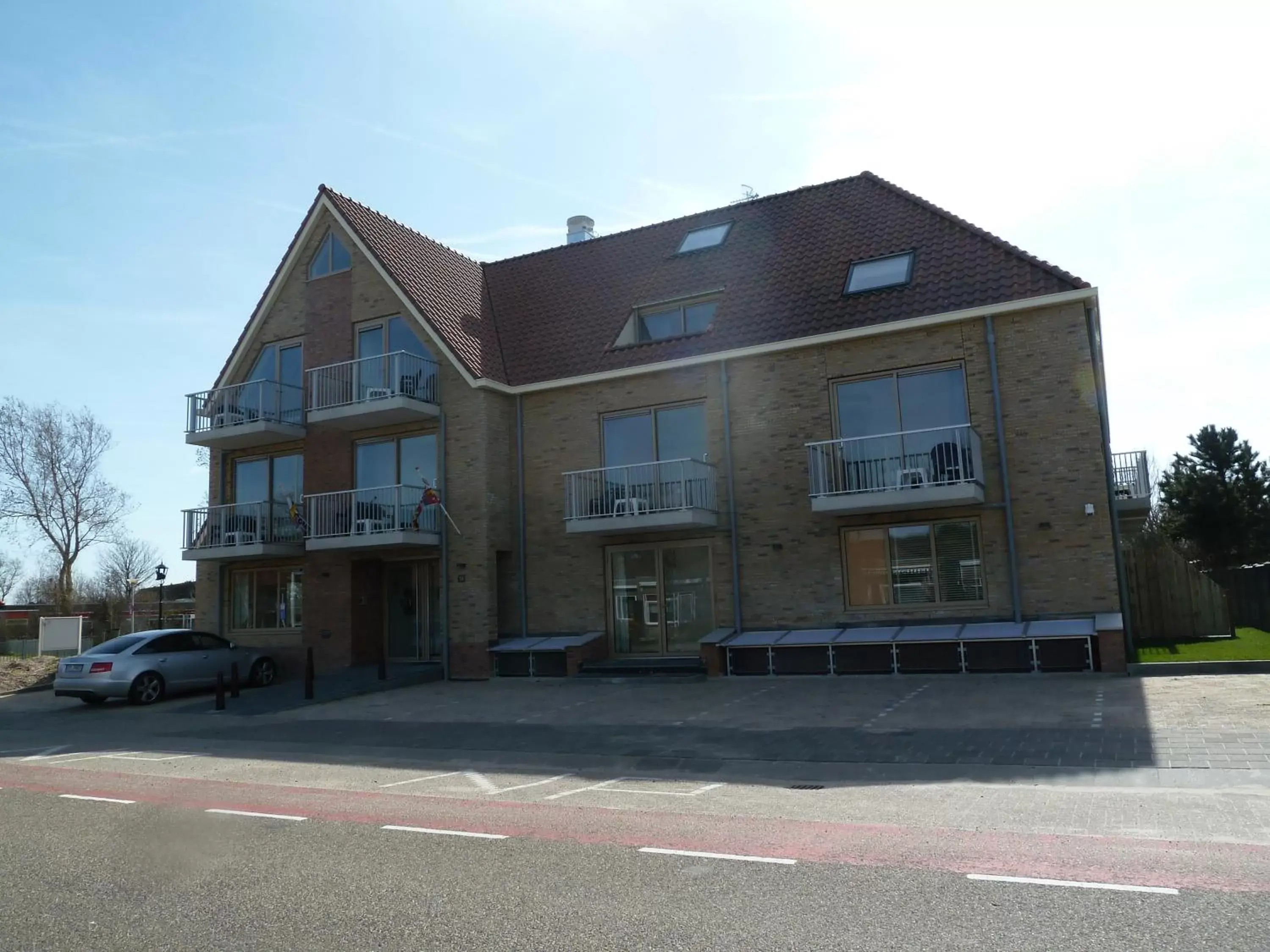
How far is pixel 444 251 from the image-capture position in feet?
85.8

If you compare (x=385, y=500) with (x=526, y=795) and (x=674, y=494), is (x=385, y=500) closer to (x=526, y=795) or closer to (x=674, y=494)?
(x=674, y=494)

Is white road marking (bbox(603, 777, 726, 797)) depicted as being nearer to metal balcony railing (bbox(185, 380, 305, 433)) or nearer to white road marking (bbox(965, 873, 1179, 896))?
white road marking (bbox(965, 873, 1179, 896))

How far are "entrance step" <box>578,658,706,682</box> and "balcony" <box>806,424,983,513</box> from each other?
3599mm

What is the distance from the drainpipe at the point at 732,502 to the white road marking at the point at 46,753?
10.8 m

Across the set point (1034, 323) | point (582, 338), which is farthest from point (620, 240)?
point (1034, 323)

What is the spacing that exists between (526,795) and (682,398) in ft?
39.5

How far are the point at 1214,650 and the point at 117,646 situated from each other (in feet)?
64.0

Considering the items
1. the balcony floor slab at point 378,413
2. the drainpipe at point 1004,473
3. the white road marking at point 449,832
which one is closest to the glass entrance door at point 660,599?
the balcony floor slab at point 378,413

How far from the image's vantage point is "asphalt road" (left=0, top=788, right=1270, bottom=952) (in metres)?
4.65

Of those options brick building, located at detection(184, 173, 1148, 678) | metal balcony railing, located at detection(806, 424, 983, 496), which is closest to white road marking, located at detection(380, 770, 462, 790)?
brick building, located at detection(184, 173, 1148, 678)

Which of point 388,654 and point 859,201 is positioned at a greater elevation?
point 859,201

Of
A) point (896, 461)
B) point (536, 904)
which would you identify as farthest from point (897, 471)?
point (536, 904)

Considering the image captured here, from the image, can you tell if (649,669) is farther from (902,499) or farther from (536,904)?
(536,904)

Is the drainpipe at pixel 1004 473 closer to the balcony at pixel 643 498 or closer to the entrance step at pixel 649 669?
the balcony at pixel 643 498
